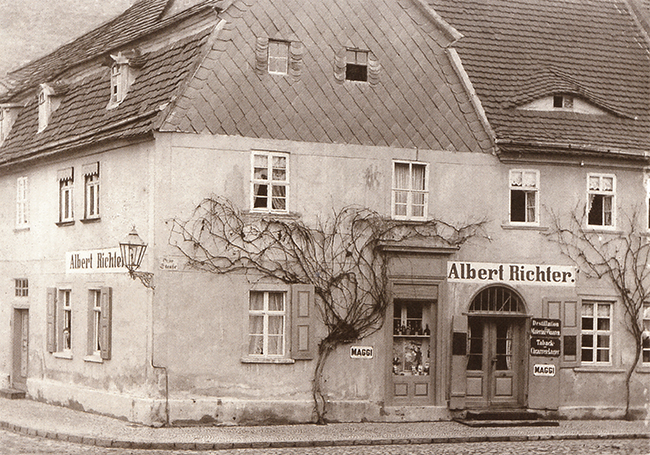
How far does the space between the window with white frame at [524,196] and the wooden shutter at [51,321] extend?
1044 centimetres

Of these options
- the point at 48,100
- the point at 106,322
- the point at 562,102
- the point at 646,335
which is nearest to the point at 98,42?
the point at 48,100

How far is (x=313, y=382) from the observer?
25.8 meters

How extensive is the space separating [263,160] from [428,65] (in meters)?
4.36

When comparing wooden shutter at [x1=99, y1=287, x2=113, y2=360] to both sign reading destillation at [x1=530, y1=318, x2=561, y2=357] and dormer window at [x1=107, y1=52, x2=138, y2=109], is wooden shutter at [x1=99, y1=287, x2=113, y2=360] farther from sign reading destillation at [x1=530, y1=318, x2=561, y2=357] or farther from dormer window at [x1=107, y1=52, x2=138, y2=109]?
sign reading destillation at [x1=530, y1=318, x2=561, y2=357]

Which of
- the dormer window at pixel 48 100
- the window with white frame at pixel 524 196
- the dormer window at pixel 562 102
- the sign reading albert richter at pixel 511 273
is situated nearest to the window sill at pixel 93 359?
the dormer window at pixel 48 100

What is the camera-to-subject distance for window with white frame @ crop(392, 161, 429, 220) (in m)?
26.9

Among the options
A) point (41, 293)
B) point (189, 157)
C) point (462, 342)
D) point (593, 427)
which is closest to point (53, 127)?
point (41, 293)

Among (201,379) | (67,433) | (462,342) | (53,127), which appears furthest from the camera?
(53,127)

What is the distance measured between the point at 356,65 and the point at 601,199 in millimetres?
6477

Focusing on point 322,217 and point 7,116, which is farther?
point 7,116

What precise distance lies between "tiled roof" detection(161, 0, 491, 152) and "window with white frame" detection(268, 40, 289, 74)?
0.47 ft

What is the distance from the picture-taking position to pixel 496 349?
91.7 ft

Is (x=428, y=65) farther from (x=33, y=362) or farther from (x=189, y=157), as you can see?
(x=33, y=362)

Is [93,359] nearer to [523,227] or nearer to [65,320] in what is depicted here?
[65,320]
